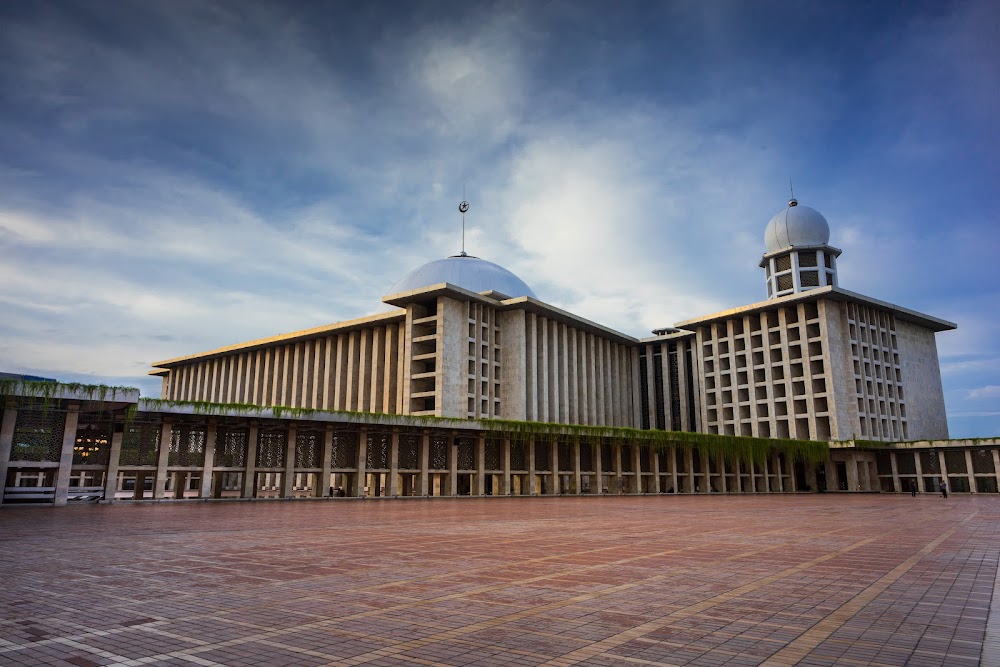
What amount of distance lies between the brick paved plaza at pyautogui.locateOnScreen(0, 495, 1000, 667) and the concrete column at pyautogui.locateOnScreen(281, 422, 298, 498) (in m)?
21.2

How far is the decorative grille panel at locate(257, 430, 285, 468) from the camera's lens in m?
34.8

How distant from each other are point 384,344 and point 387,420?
31754 millimetres

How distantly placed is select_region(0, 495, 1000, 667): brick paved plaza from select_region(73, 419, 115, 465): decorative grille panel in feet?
56.3

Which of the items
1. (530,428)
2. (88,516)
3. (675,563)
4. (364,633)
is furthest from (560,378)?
(364,633)

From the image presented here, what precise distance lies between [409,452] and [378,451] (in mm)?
2063

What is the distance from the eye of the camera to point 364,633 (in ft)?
17.7

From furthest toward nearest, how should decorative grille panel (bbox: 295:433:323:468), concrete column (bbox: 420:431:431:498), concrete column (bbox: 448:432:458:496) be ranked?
1. concrete column (bbox: 448:432:458:496)
2. concrete column (bbox: 420:431:431:498)
3. decorative grille panel (bbox: 295:433:323:468)

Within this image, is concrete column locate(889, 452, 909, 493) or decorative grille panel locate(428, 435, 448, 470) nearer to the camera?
decorative grille panel locate(428, 435, 448, 470)

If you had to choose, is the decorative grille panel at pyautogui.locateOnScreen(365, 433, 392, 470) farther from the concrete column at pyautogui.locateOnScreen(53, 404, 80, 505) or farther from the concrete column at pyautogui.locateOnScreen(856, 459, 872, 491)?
the concrete column at pyautogui.locateOnScreen(856, 459, 872, 491)

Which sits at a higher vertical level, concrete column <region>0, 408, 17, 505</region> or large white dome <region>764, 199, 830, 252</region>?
large white dome <region>764, 199, 830, 252</region>

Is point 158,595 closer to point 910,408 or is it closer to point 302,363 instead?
point 302,363

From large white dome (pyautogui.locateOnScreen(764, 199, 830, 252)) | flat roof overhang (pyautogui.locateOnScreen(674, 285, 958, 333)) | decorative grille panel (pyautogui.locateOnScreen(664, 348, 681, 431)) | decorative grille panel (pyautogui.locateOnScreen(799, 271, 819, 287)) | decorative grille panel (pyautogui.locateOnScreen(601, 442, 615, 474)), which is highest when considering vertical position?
large white dome (pyautogui.locateOnScreen(764, 199, 830, 252))

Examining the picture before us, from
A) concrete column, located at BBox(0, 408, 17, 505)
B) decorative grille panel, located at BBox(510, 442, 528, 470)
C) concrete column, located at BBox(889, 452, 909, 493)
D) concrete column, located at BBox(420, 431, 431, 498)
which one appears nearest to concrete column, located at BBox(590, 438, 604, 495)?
decorative grille panel, located at BBox(510, 442, 528, 470)

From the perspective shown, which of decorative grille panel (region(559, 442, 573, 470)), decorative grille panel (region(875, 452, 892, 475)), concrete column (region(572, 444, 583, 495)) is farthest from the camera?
decorative grille panel (region(875, 452, 892, 475))
